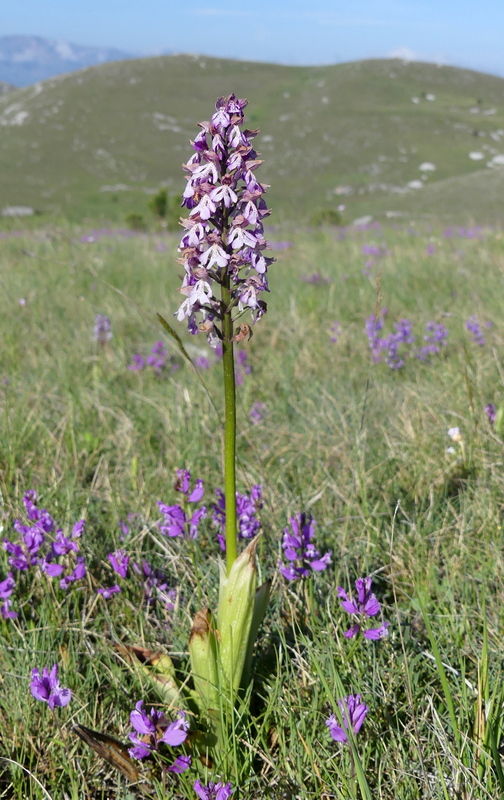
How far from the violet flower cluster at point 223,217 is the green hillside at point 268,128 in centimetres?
5286

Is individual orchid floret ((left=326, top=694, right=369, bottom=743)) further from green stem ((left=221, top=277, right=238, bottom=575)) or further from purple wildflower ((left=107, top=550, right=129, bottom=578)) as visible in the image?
purple wildflower ((left=107, top=550, right=129, bottom=578))

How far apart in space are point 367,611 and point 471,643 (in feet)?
1.30

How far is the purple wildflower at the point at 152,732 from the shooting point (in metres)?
1.34

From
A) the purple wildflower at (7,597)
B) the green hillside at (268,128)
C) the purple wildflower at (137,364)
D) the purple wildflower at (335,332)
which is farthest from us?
the green hillside at (268,128)

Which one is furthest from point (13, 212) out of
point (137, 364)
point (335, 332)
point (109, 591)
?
point (109, 591)

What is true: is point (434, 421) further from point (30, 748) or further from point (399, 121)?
point (399, 121)

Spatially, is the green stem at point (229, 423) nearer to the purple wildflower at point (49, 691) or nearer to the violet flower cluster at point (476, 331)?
the purple wildflower at point (49, 691)

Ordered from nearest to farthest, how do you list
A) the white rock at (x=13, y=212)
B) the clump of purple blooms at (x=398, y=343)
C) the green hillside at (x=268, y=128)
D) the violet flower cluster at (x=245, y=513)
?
the violet flower cluster at (x=245, y=513) → the clump of purple blooms at (x=398, y=343) → the white rock at (x=13, y=212) → the green hillside at (x=268, y=128)

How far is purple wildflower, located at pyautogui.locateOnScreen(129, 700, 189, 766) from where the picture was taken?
134 cm

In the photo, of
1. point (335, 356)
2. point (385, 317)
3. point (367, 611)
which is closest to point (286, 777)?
point (367, 611)

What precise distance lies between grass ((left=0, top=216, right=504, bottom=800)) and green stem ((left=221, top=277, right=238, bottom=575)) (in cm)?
28

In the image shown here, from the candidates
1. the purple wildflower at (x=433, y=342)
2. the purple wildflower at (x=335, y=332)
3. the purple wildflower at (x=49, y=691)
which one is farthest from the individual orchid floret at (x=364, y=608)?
the purple wildflower at (x=335, y=332)

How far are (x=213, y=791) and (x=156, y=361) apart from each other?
3078mm

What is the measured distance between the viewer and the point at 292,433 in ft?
9.86
